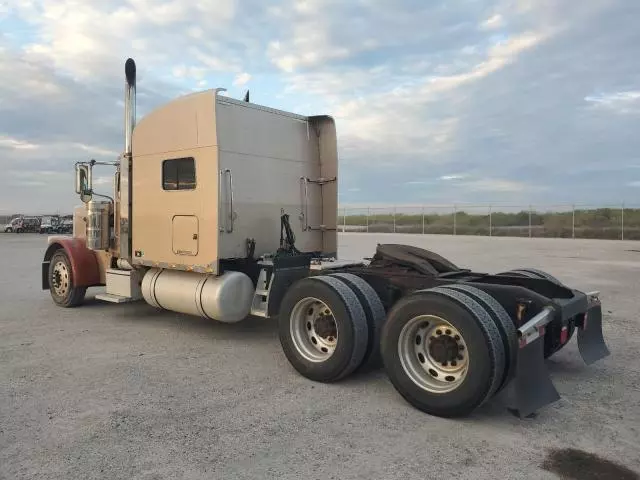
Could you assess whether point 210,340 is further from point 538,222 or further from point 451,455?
point 538,222

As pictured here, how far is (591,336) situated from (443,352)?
83.8 inches

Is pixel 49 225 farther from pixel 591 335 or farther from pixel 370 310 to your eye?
pixel 591 335

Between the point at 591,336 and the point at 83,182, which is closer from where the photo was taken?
the point at 591,336

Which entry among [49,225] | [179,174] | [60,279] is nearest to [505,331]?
[179,174]

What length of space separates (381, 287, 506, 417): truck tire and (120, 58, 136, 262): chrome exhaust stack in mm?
5120

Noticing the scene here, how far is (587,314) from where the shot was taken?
576 cm

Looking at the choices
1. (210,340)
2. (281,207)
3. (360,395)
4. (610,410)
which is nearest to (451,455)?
(360,395)

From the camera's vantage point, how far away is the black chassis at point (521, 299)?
4492 mm

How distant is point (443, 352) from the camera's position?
4.77 meters

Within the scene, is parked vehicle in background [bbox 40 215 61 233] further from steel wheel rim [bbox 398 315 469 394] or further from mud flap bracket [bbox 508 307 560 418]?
mud flap bracket [bbox 508 307 560 418]

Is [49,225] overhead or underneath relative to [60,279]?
overhead

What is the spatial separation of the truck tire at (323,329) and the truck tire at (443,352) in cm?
41

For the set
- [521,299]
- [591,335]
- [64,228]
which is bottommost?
[591,335]

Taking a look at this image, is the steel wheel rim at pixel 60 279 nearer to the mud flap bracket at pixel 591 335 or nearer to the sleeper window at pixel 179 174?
the sleeper window at pixel 179 174
